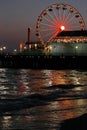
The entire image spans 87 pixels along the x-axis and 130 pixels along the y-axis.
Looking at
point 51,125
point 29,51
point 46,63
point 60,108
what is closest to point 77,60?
point 46,63

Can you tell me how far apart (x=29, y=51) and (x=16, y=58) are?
14593 mm

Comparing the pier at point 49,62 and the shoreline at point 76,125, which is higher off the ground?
the shoreline at point 76,125

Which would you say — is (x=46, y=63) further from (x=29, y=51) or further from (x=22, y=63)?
(x=29, y=51)

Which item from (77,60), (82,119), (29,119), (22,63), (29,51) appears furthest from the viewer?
(29,51)

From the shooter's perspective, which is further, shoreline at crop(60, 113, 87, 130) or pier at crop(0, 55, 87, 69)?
pier at crop(0, 55, 87, 69)

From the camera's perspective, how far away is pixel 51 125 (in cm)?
1463

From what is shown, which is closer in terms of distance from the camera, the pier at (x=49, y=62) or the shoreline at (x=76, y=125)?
the shoreline at (x=76, y=125)

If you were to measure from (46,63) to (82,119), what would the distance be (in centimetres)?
6595

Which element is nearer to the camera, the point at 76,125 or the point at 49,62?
the point at 76,125

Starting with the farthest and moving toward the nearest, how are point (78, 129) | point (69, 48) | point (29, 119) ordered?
point (69, 48) < point (29, 119) < point (78, 129)

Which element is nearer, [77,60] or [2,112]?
[2,112]

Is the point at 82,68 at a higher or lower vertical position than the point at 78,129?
lower

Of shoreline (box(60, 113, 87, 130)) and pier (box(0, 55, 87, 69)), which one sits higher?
shoreline (box(60, 113, 87, 130))

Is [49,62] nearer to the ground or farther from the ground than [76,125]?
nearer to the ground
